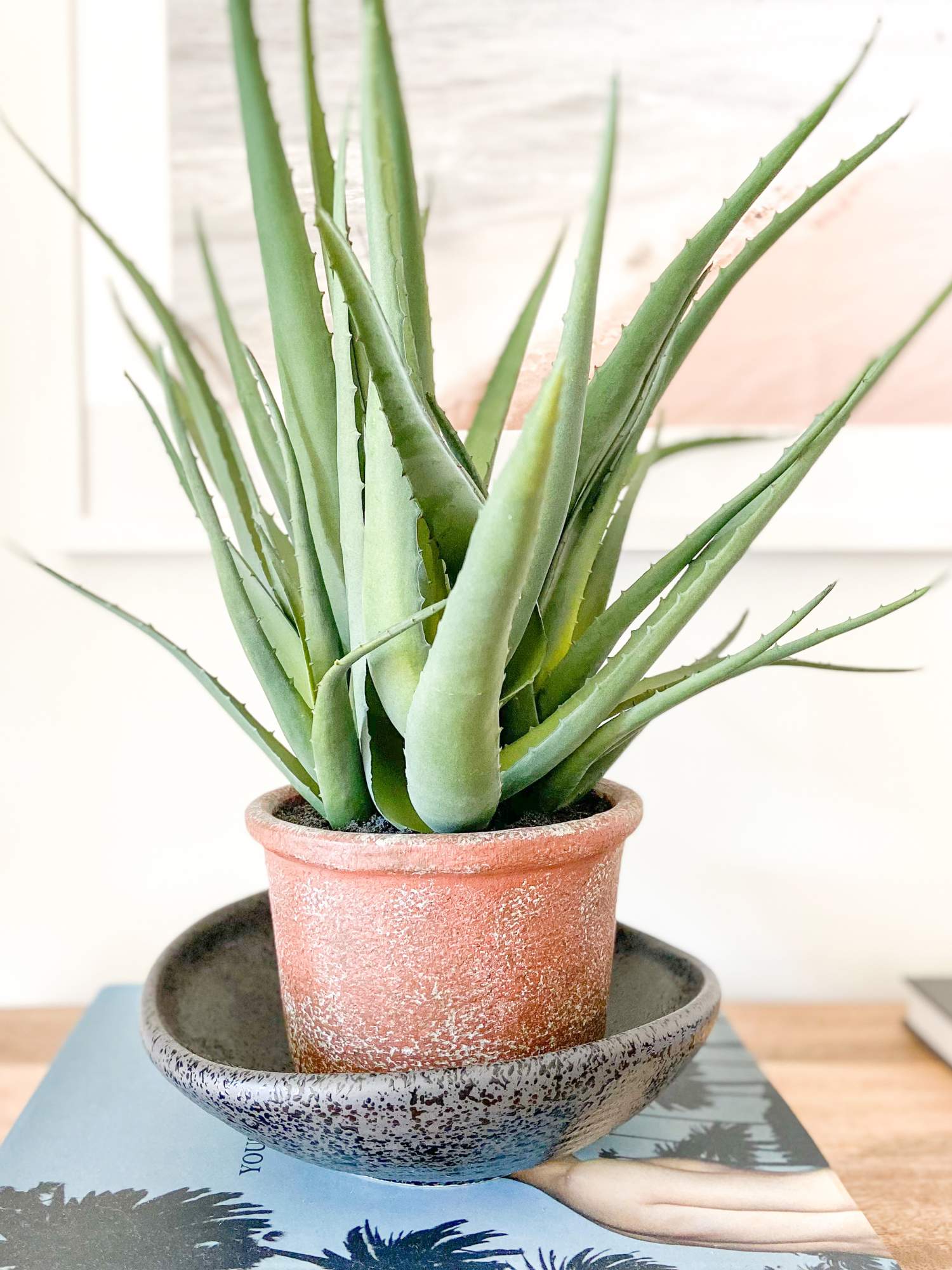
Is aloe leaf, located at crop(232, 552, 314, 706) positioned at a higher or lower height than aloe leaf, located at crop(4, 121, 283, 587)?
lower

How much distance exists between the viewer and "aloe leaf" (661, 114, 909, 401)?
1.13ft

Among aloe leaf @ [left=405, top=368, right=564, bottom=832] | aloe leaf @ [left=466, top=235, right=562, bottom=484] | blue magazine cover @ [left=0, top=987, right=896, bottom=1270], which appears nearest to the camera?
aloe leaf @ [left=405, top=368, right=564, bottom=832]

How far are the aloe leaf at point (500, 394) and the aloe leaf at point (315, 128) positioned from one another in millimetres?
129

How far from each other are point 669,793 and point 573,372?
449 millimetres

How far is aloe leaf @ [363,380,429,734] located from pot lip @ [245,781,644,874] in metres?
0.04

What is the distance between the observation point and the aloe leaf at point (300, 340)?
0.34 metres

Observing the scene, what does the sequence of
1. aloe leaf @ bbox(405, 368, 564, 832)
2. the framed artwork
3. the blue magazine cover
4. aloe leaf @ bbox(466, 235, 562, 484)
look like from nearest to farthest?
aloe leaf @ bbox(405, 368, 564, 832) → the blue magazine cover → aloe leaf @ bbox(466, 235, 562, 484) → the framed artwork

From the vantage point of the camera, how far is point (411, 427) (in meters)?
0.31

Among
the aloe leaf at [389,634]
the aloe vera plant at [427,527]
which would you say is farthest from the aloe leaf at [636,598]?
the aloe leaf at [389,634]

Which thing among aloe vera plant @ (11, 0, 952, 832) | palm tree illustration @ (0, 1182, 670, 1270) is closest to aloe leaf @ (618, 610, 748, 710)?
aloe vera plant @ (11, 0, 952, 832)

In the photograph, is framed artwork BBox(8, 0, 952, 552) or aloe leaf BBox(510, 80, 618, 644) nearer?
aloe leaf BBox(510, 80, 618, 644)

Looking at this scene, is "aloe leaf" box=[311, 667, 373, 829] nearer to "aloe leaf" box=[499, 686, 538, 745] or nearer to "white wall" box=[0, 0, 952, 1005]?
"aloe leaf" box=[499, 686, 538, 745]

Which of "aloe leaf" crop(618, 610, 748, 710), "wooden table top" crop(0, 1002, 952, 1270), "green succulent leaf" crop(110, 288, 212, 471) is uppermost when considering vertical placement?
"green succulent leaf" crop(110, 288, 212, 471)

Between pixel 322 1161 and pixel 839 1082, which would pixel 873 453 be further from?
pixel 322 1161
